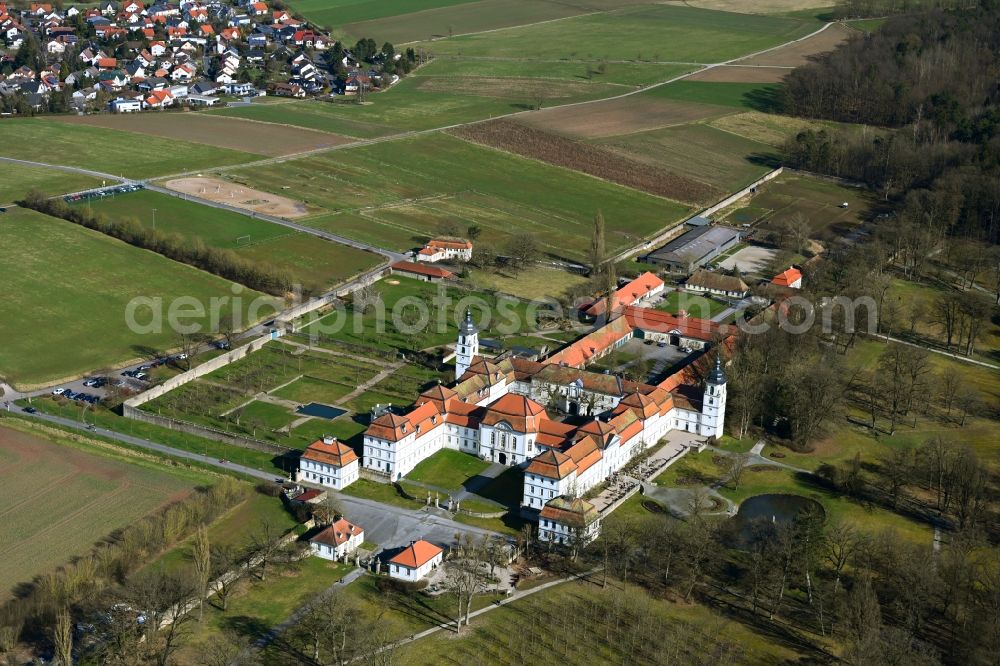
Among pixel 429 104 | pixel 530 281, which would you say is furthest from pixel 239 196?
pixel 429 104

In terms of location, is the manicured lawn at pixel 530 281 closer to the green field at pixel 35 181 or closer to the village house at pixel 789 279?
the village house at pixel 789 279

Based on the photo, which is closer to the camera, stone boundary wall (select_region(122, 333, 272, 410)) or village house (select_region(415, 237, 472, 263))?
stone boundary wall (select_region(122, 333, 272, 410))

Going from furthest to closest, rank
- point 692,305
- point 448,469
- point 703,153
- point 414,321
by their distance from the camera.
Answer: point 703,153, point 692,305, point 414,321, point 448,469

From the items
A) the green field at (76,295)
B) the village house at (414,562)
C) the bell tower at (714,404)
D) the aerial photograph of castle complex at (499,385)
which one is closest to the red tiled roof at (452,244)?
the aerial photograph of castle complex at (499,385)

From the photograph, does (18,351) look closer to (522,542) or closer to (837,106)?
(522,542)

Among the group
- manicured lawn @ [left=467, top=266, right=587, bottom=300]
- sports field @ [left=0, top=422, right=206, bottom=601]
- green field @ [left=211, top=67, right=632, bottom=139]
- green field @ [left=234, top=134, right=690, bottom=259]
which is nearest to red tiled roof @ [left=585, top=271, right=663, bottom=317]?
manicured lawn @ [left=467, top=266, right=587, bottom=300]

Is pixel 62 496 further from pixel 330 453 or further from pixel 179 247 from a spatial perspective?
pixel 179 247

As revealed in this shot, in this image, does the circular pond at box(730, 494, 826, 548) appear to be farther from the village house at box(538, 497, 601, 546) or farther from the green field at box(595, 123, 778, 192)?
the green field at box(595, 123, 778, 192)
